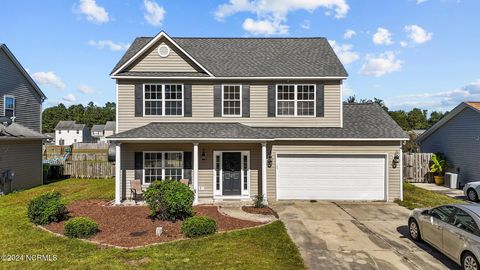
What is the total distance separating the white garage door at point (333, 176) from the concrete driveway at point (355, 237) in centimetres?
77

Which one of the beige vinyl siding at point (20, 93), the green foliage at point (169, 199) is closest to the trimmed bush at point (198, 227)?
the green foliage at point (169, 199)

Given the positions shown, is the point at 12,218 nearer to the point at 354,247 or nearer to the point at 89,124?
the point at 354,247

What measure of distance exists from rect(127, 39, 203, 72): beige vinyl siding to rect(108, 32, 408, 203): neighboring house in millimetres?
48

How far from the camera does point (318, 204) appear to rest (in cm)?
1395

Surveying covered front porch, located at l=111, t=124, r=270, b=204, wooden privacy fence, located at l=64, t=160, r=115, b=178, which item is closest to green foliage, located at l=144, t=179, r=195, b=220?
covered front porch, located at l=111, t=124, r=270, b=204

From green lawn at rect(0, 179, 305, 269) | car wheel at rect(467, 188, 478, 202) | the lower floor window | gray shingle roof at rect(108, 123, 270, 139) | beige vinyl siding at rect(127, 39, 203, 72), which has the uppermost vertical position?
beige vinyl siding at rect(127, 39, 203, 72)

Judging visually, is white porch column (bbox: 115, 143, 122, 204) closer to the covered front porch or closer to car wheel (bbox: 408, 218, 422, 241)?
the covered front porch

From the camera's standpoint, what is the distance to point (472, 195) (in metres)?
15.0

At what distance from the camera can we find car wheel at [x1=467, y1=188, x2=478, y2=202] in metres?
14.9

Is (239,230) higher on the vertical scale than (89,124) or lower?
lower

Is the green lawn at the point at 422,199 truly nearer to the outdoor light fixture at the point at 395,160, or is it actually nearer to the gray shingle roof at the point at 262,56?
the outdoor light fixture at the point at 395,160

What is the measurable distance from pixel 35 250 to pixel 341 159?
1243 centimetres

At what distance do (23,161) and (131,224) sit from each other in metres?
12.5

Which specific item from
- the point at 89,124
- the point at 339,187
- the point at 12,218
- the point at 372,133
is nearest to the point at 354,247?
the point at 339,187
